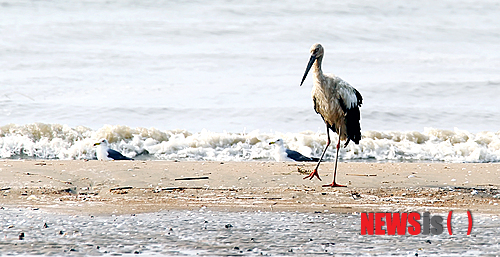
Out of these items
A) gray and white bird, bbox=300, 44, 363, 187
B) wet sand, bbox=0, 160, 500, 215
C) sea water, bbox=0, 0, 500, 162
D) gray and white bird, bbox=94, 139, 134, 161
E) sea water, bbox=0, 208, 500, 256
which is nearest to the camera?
sea water, bbox=0, 208, 500, 256

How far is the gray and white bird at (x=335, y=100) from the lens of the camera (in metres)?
7.72

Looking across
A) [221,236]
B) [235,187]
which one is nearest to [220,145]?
[235,187]

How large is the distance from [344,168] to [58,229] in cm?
413

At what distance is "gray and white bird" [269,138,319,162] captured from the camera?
32.4ft

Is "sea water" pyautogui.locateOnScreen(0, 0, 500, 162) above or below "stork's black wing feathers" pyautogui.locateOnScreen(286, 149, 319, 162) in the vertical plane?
above

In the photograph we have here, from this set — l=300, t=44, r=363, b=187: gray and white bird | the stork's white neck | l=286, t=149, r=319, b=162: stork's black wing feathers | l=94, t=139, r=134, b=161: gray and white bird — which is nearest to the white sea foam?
l=286, t=149, r=319, b=162: stork's black wing feathers

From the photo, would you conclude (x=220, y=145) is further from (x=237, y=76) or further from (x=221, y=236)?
(x=237, y=76)

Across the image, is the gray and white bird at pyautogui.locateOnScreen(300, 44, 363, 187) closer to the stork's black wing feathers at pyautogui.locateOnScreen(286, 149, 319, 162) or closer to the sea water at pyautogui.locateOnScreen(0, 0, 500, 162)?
the stork's black wing feathers at pyautogui.locateOnScreen(286, 149, 319, 162)

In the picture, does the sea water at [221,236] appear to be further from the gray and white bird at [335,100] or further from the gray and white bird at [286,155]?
the gray and white bird at [286,155]

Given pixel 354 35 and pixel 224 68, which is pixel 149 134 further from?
pixel 354 35

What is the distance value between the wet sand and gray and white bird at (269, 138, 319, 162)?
74.2 inches

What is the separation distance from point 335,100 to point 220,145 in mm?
3502

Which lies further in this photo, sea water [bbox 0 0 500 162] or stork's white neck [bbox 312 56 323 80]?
sea water [bbox 0 0 500 162]

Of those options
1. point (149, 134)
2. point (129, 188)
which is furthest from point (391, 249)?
point (149, 134)
